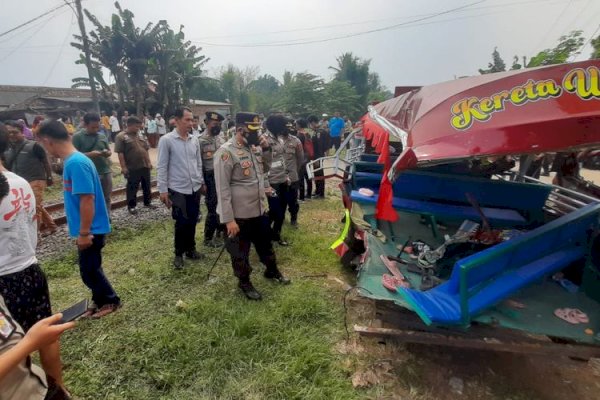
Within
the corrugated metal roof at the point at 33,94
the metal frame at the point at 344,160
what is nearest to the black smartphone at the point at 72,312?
the metal frame at the point at 344,160

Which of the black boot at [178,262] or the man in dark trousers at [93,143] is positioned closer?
the black boot at [178,262]

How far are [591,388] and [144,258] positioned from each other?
194 inches

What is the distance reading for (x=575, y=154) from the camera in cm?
453

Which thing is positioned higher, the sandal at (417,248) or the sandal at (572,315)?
the sandal at (417,248)

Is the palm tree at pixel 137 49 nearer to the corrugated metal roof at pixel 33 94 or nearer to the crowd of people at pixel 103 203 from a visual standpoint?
the corrugated metal roof at pixel 33 94

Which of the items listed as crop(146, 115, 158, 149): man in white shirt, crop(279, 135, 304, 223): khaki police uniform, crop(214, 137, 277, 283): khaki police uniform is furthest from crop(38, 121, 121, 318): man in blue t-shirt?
crop(146, 115, 158, 149): man in white shirt

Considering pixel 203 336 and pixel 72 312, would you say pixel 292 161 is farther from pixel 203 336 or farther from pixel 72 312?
pixel 72 312

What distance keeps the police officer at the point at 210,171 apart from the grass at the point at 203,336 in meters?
0.64

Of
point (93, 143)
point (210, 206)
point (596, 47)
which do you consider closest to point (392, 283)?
point (210, 206)

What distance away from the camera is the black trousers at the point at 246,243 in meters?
3.50

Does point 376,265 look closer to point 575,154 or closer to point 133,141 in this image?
point 575,154

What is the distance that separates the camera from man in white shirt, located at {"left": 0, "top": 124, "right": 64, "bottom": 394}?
1883mm

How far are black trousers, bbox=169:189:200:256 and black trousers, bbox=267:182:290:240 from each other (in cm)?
113

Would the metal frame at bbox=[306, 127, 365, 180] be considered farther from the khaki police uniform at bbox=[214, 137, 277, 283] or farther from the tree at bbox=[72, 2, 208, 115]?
the tree at bbox=[72, 2, 208, 115]
